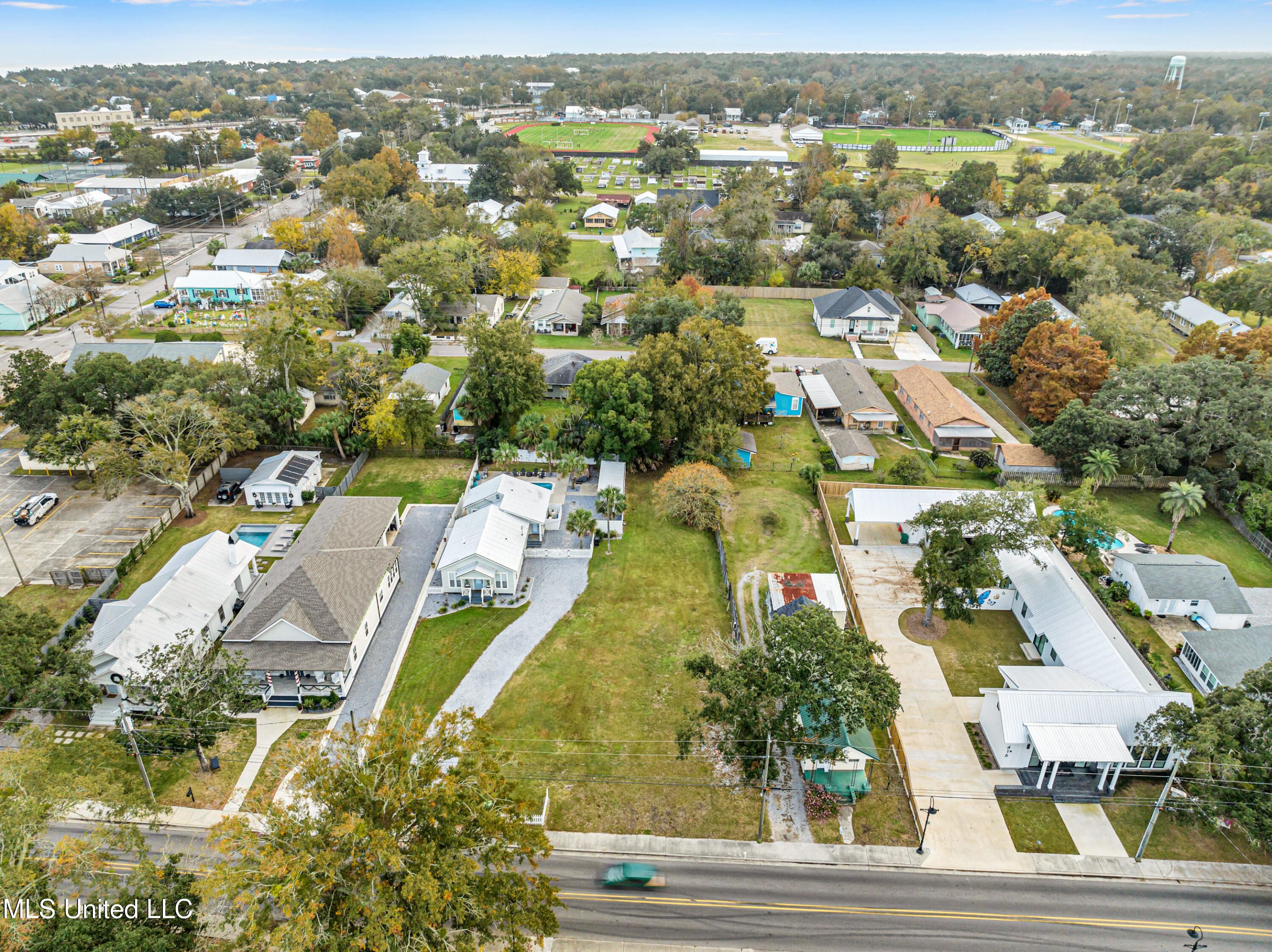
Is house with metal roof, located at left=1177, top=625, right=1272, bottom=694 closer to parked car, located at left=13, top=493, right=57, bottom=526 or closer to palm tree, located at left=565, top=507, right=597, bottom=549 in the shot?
palm tree, located at left=565, top=507, right=597, bottom=549

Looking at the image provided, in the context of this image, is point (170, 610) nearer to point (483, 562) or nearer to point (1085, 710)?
point (483, 562)

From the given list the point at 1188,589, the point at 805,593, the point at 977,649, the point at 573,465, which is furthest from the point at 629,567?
the point at 1188,589

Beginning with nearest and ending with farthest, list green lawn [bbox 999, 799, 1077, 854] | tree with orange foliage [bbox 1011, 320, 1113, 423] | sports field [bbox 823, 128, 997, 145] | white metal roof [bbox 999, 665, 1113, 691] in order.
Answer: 1. green lawn [bbox 999, 799, 1077, 854]
2. white metal roof [bbox 999, 665, 1113, 691]
3. tree with orange foliage [bbox 1011, 320, 1113, 423]
4. sports field [bbox 823, 128, 997, 145]

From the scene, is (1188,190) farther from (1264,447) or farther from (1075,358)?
(1264,447)

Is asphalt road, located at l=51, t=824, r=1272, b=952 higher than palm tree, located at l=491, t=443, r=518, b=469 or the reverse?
the reverse

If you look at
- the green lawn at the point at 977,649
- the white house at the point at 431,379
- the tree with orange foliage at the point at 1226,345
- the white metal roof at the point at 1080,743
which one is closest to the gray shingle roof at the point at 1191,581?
the green lawn at the point at 977,649

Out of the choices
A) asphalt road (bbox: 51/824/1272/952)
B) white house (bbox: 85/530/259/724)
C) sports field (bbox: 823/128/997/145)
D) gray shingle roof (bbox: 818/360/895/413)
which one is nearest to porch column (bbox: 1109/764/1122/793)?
asphalt road (bbox: 51/824/1272/952)

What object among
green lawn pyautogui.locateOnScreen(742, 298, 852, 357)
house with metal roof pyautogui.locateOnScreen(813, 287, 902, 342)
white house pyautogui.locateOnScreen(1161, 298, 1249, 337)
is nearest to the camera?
white house pyautogui.locateOnScreen(1161, 298, 1249, 337)

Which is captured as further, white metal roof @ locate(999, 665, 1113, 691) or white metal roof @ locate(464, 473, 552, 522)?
white metal roof @ locate(464, 473, 552, 522)

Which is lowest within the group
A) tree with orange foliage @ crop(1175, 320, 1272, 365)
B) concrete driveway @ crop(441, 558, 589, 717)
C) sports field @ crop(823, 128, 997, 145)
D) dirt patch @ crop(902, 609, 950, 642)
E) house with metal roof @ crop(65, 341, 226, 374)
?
dirt patch @ crop(902, 609, 950, 642)
